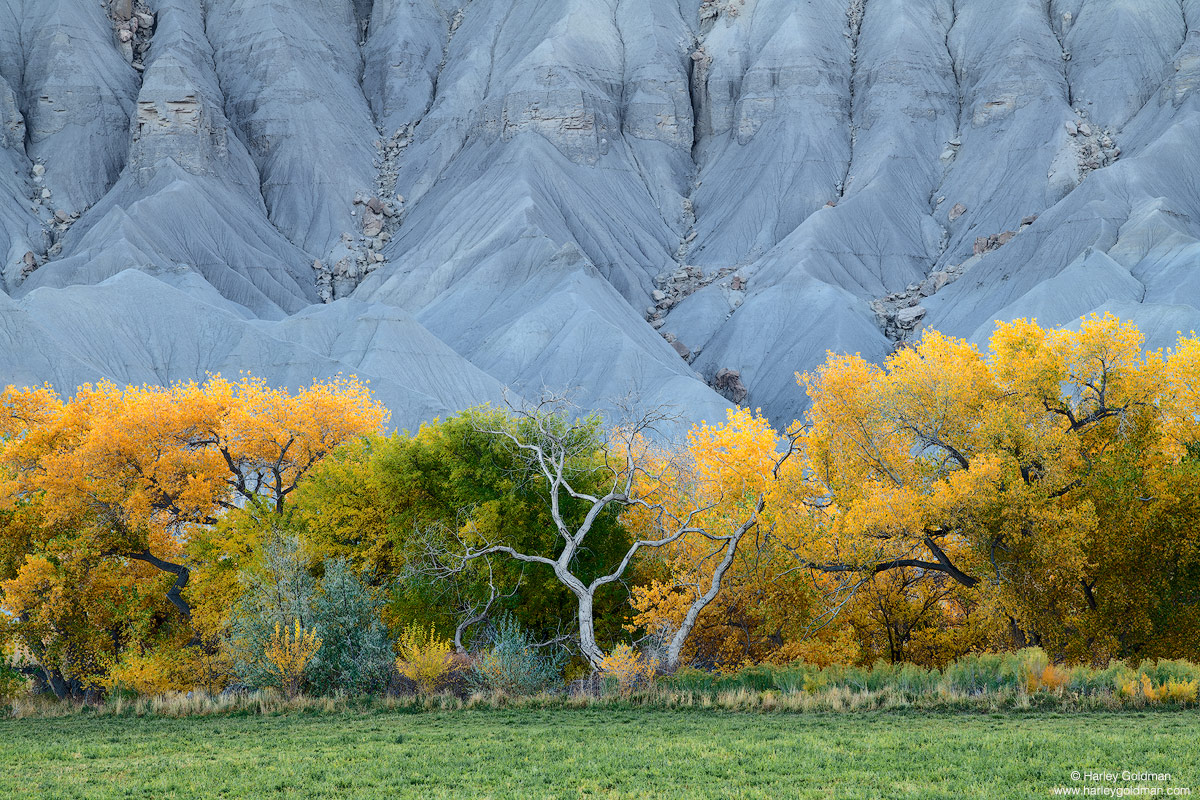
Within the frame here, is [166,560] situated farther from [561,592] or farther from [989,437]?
[989,437]

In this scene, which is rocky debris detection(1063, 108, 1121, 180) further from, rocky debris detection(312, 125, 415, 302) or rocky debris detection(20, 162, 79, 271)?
rocky debris detection(20, 162, 79, 271)

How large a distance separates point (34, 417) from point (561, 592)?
60.4 feet

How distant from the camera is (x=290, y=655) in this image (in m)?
23.8

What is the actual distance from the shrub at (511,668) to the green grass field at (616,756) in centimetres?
257

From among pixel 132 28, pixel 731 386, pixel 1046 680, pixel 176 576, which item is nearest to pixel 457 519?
pixel 176 576

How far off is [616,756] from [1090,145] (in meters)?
93.3

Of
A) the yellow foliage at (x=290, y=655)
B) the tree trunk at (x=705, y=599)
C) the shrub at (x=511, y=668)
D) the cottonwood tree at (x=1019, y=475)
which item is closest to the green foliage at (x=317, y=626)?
the yellow foliage at (x=290, y=655)

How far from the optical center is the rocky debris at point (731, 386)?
7719cm

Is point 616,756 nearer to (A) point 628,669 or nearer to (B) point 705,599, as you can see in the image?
(A) point 628,669

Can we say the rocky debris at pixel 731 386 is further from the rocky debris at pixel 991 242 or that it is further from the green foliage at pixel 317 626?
the green foliage at pixel 317 626

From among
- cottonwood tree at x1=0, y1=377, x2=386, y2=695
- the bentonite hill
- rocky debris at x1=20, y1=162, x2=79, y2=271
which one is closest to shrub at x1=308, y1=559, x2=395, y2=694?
cottonwood tree at x1=0, y1=377, x2=386, y2=695

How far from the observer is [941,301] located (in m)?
83.8

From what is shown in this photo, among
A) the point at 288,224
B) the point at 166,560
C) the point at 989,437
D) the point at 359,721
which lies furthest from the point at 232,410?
the point at 288,224

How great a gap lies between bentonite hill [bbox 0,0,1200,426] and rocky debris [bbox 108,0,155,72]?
1.17 feet
